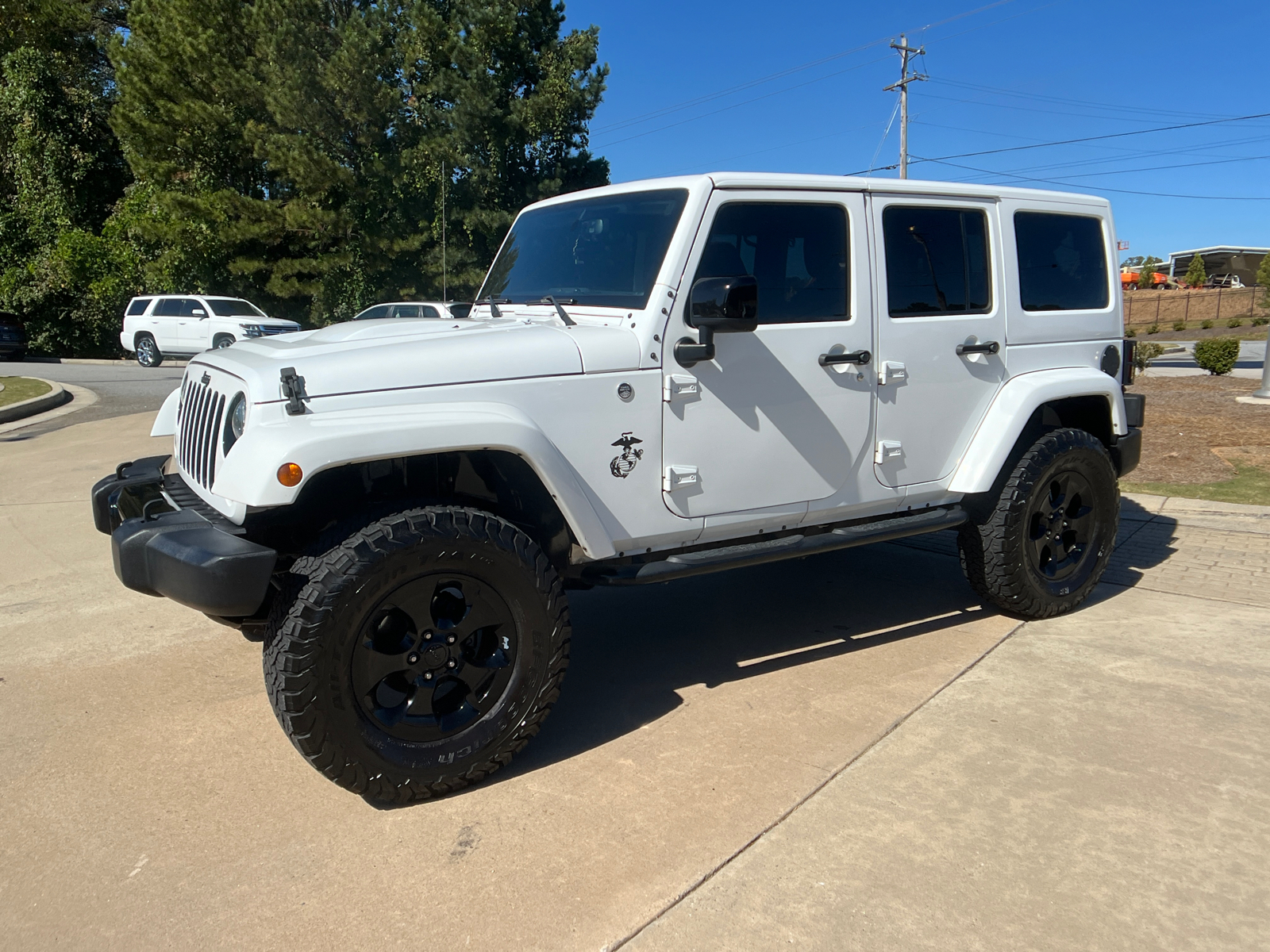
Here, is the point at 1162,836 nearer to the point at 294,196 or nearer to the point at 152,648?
the point at 152,648

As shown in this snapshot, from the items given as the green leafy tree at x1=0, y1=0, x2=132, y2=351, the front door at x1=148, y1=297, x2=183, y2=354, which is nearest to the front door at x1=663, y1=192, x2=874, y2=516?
the front door at x1=148, y1=297, x2=183, y2=354

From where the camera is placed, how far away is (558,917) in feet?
8.11

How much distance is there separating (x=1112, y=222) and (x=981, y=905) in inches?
148

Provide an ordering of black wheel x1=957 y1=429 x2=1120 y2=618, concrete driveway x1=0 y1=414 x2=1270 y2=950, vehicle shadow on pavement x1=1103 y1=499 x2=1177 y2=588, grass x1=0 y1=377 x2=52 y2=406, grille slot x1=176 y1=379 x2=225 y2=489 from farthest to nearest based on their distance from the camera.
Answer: grass x1=0 y1=377 x2=52 y2=406 < vehicle shadow on pavement x1=1103 y1=499 x2=1177 y2=588 < black wheel x1=957 y1=429 x2=1120 y2=618 < grille slot x1=176 y1=379 x2=225 y2=489 < concrete driveway x1=0 y1=414 x2=1270 y2=950

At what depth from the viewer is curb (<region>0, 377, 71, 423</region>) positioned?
11680 mm

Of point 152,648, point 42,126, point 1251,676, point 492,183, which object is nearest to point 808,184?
point 1251,676

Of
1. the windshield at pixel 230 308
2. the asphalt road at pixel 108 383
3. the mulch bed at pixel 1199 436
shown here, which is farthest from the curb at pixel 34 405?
the mulch bed at pixel 1199 436

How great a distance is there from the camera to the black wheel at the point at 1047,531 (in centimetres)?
439

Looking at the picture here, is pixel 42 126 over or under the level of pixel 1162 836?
over

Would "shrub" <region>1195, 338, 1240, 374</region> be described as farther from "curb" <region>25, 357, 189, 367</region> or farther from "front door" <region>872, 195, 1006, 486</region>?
"curb" <region>25, 357, 189, 367</region>

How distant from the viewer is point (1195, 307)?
52.2 metres

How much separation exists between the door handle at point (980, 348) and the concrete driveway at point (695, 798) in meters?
1.35

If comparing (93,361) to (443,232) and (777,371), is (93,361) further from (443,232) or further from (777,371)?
(777,371)

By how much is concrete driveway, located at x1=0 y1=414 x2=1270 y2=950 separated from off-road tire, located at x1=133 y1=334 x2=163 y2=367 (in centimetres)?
2045
